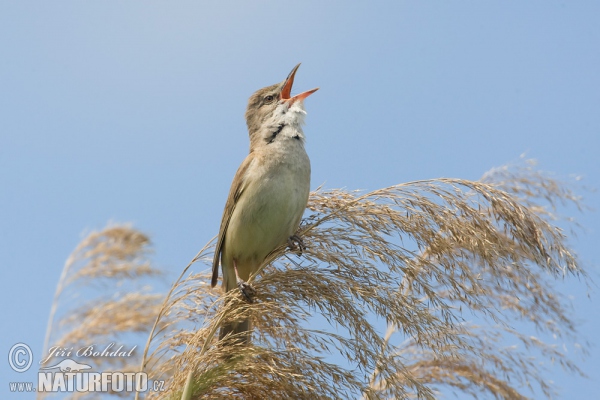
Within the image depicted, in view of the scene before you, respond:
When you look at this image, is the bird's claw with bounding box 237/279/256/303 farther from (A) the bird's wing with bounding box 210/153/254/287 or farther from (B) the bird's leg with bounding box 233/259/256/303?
(A) the bird's wing with bounding box 210/153/254/287

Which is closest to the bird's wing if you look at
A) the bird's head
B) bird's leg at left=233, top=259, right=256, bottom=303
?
the bird's head

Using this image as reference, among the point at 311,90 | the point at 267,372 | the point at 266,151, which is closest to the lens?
the point at 267,372

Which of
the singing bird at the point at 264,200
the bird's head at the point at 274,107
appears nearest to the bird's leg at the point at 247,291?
the singing bird at the point at 264,200

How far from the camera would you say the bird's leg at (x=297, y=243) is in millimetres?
3649

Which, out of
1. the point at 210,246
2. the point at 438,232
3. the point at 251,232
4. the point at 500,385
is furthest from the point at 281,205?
the point at 500,385

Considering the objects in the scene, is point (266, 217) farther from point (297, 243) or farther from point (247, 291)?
point (247, 291)

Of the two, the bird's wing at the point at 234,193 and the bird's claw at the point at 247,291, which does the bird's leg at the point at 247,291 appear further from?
the bird's wing at the point at 234,193

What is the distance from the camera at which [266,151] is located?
178 inches

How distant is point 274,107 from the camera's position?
16.4 ft

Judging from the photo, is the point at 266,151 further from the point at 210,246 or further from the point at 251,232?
the point at 210,246

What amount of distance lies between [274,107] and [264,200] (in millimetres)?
964

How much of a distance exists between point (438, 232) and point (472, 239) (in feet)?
0.54

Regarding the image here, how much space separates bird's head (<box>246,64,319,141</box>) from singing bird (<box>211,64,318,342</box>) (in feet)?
0.04

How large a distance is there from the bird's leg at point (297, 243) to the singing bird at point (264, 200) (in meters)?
0.05
